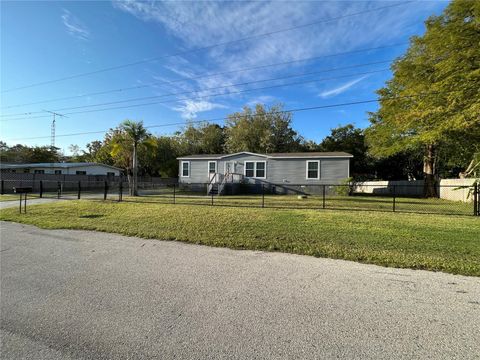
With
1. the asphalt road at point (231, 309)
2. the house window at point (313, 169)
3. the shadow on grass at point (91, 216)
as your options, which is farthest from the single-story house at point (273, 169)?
the asphalt road at point (231, 309)

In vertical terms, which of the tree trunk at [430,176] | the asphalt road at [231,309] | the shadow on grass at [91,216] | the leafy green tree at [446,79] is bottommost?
the asphalt road at [231,309]

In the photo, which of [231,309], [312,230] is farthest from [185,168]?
[231,309]

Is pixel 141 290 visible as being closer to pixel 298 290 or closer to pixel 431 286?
pixel 298 290

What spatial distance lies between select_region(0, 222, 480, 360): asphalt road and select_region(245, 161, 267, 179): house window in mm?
17401

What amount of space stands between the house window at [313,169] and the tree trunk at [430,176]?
26.7ft

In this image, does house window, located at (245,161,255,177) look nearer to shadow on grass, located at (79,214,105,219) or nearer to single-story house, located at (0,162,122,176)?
shadow on grass, located at (79,214,105,219)

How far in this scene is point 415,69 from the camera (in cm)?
1522

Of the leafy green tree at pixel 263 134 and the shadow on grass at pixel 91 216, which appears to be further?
the leafy green tree at pixel 263 134

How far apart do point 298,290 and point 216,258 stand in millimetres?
1915

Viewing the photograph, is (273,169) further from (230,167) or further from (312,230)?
(312,230)

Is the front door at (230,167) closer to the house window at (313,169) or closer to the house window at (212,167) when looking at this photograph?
the house window at (212,167)

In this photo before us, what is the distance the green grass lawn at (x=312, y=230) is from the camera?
4916 millimetres

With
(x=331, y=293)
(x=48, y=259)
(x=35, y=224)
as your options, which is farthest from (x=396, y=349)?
(x=35, y=224)

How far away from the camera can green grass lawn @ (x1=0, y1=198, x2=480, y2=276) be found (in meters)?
4.92
